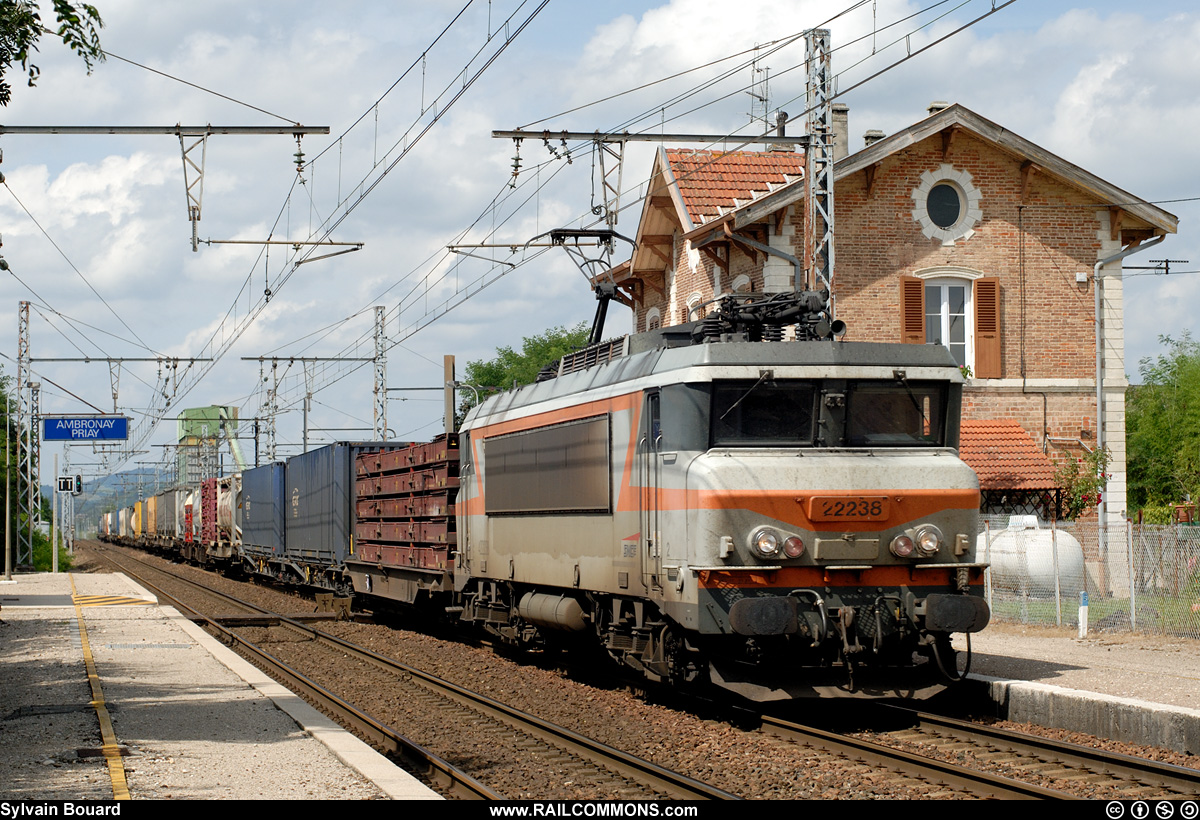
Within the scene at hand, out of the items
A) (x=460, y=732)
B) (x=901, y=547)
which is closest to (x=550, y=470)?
(x=460, y=732)

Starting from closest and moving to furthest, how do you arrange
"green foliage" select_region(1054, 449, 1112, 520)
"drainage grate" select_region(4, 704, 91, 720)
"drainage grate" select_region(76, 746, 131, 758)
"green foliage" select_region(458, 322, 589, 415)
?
"drainage grate" select_region(76, 746, 131, 758) < "drainage grate" select_region(4, 704, 91, 720) < "green foliage" select_region(1054, 449, 1112, 520) < "green foliage" select_region(458, 322, 589, 415)

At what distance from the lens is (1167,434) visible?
5844 cm

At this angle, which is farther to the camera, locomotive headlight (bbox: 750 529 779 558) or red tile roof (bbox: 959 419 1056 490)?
red tile roof (bbox: 959 419 1056 490)

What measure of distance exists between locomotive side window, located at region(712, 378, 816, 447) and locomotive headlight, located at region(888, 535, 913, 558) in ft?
3.54

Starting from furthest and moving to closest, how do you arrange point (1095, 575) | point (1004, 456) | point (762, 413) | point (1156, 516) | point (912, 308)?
point (1156, 516) → point (912, 308) → point (1004, 456) → point (1095, 575) → point (762, 413)

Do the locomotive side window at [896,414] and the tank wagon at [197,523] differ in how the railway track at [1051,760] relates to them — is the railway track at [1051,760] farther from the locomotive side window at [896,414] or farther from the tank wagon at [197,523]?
the tank wagon at [197,523]

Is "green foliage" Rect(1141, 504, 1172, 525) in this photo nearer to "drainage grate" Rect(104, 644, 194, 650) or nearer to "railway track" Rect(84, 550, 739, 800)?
"railway track" Rect(84, 550, 739, 800)

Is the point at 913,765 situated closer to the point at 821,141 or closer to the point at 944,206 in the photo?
the point at 821,141

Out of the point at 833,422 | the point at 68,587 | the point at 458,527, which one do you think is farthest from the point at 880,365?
the point at 68,587

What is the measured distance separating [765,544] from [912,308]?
46.6ft

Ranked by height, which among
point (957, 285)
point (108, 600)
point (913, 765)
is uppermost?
point (957, 285)

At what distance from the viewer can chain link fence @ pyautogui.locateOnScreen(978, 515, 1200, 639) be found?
1636cm

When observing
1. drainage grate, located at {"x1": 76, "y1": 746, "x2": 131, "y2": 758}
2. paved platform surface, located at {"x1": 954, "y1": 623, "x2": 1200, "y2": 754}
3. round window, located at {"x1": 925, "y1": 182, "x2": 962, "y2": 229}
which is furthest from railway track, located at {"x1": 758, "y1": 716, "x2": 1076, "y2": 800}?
round window, located at {"x1": 925, "y1": 182, "x2": 962, "y2": 229}

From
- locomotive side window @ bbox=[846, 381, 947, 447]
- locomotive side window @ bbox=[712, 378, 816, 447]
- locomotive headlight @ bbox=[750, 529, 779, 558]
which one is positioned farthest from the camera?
locomotive side window @ bbox=[846, 381, 947, 447]
